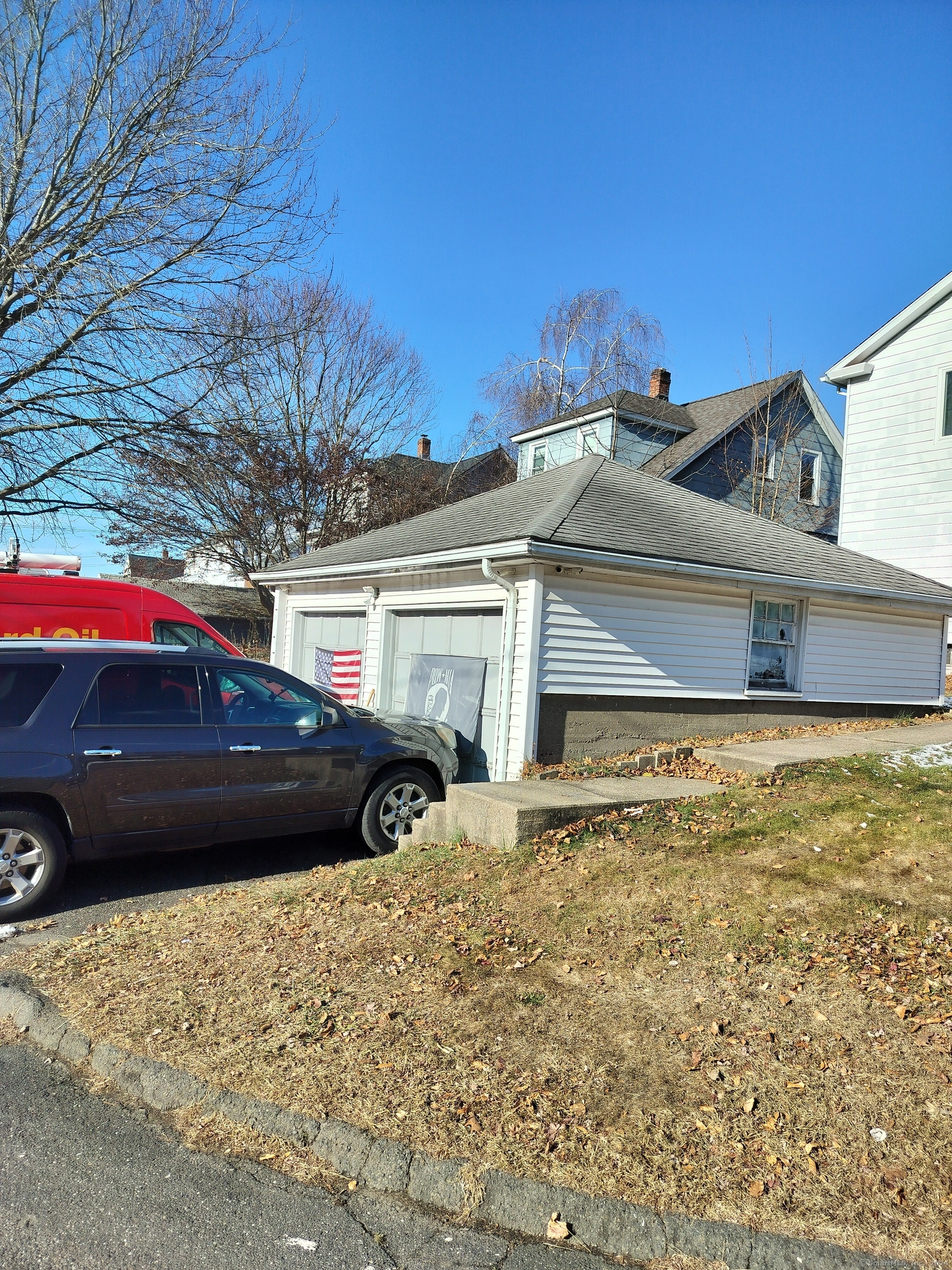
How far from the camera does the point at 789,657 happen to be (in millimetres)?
11555

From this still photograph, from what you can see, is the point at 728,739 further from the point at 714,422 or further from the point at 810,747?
the point at 714,422

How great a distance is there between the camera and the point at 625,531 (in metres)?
10.1

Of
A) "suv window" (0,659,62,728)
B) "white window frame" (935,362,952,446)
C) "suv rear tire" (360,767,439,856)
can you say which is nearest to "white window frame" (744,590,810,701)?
"suv rear tire" (360,767,439,856)

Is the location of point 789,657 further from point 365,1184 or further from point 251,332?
point 365,1184

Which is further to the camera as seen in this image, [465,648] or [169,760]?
[465,648]

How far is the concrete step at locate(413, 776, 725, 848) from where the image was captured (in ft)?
20.6

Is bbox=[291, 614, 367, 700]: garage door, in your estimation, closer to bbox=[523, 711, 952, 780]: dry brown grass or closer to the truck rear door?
bbox=[523, 711, 952, 780]: dry brown grass

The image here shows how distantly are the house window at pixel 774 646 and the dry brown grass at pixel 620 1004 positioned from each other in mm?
4791

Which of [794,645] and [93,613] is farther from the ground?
[794,645]

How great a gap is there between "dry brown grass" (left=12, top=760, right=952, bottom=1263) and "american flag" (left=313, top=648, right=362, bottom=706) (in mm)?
6942

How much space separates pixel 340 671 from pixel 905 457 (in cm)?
1162

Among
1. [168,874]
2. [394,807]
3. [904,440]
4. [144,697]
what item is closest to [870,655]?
[904,440]

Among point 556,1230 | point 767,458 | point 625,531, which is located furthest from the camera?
point 767,458

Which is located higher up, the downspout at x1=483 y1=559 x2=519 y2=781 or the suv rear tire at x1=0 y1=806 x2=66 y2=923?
the downspout at x1=483 y1=559 x2=519 y2=781
